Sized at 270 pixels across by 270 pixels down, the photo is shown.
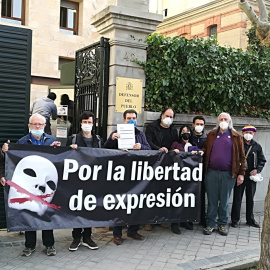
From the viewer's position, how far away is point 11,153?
4750 millimetres

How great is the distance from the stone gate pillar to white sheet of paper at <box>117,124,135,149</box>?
88 centimetres

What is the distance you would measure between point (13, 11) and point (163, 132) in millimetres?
18793

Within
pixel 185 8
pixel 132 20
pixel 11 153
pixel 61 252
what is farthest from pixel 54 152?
pixel 185 8

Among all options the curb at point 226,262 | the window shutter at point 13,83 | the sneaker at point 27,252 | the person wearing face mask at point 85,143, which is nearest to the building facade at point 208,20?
the window shutter at point 13,83

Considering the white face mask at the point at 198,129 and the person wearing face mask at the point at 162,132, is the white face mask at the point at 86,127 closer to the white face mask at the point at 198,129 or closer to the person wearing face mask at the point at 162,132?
the person wearing face mask at the point at 162,132

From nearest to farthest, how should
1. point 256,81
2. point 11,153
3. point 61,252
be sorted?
1. point 11,153
2. point 61,252
3. point 256,81

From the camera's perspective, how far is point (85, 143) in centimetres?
534

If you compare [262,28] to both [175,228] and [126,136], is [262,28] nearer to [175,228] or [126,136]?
[126,136]

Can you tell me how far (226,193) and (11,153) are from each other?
3.57m

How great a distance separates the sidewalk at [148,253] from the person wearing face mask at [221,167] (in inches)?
14.4

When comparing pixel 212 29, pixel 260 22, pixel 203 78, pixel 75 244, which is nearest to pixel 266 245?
pixel 75 244

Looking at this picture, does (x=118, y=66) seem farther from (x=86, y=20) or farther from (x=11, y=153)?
(x=86, y=20)

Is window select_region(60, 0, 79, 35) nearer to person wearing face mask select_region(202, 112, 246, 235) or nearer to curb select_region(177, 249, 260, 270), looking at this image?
person wearing face mask select_region(202, 112, 246, 235)

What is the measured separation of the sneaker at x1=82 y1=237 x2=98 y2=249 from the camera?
522cm
